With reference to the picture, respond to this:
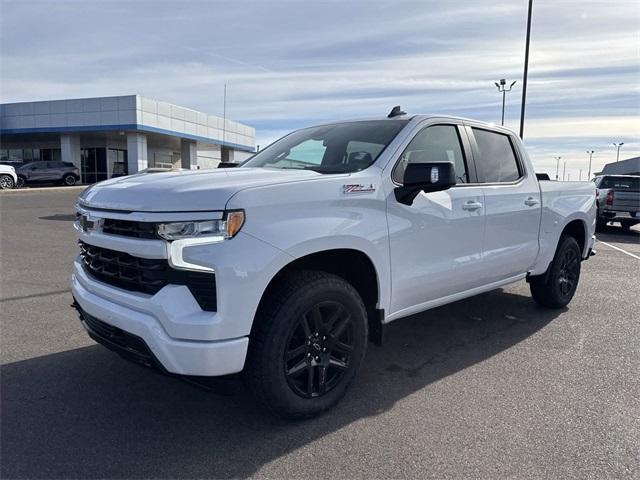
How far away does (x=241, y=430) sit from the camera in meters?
3.10

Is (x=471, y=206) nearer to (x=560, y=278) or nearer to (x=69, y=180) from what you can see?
(x=560, y=278)

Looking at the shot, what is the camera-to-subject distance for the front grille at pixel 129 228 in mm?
2787

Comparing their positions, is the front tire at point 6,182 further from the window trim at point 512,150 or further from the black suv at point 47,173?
the window trim at point 512,150

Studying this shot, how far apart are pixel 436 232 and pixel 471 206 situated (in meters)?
0.55

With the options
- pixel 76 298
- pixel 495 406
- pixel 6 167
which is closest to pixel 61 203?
pixel 6 167

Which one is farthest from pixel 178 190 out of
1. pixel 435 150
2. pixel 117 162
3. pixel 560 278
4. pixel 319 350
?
pixel 117 162

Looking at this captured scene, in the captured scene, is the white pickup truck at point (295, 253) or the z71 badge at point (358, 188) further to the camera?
the z71 badge at point (358, 188)

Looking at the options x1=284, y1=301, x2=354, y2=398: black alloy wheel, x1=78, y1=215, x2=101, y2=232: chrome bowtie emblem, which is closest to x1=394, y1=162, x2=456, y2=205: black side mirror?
x1=284, y1=301, x2=354, y2=398: black alloy wheel

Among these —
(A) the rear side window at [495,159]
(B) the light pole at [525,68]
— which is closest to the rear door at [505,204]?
(A) the rear side window at [495,159]

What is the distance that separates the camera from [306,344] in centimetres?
314

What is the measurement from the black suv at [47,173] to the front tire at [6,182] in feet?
7.33

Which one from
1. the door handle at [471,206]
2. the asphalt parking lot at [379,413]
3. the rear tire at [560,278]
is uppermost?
the door handle at [471,206]

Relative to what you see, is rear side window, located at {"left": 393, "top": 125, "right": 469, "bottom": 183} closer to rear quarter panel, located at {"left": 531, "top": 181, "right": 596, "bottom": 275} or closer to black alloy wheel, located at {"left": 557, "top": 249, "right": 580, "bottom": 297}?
rear quarter panel, located at {"left": 531, "top": 181, "right": 596, "bottom": 275}

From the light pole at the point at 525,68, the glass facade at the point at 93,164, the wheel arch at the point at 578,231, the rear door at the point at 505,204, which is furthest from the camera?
the glass facade at the point at 93,164
